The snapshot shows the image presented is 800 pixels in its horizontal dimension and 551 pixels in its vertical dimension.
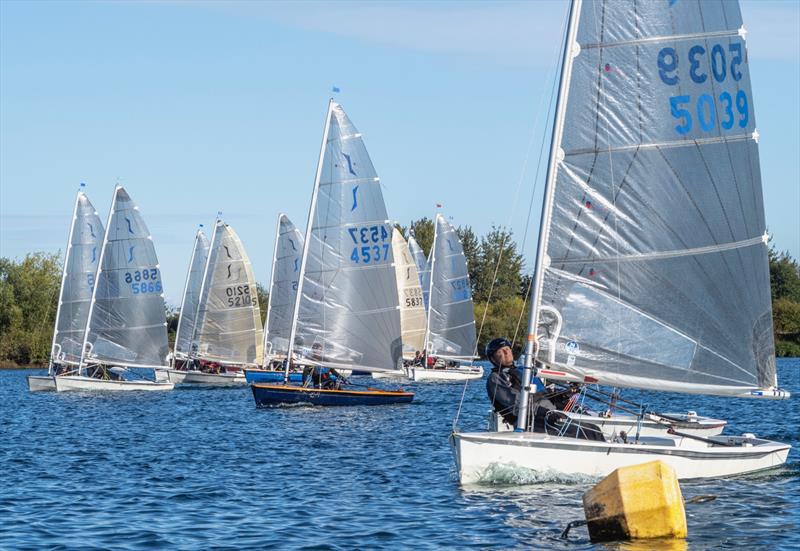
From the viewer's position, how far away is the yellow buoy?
14680mm

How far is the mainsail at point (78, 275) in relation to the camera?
5244 centimetres

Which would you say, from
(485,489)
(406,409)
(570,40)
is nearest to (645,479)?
(485,489)

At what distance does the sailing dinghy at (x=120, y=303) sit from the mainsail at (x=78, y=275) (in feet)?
4.10

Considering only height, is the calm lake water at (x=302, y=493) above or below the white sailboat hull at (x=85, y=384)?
below

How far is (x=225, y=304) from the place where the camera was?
61312 mm

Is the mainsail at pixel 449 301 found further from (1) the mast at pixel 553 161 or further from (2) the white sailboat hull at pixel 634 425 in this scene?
(1) the mast at pixel 553 161

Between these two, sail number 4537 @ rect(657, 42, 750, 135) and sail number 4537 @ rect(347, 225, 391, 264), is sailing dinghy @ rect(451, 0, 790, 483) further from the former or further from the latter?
sail number 4537 @ rect(347, 225, 391, 264)

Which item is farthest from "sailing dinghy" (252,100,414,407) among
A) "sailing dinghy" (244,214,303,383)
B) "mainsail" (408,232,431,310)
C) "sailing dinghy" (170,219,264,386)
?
"mainsail" (408,232,431,310)

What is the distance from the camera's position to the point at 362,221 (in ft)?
130

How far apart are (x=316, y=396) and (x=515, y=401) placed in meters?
17.9

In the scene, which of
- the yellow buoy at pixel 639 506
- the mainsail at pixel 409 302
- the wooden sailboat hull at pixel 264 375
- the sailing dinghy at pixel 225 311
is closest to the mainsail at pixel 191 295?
the sailing dinghy at pixel 225 311

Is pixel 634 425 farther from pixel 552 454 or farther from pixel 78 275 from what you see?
pixel 78 275

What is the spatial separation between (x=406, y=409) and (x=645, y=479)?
23312 mm

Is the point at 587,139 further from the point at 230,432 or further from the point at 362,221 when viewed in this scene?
the point at 362,221
